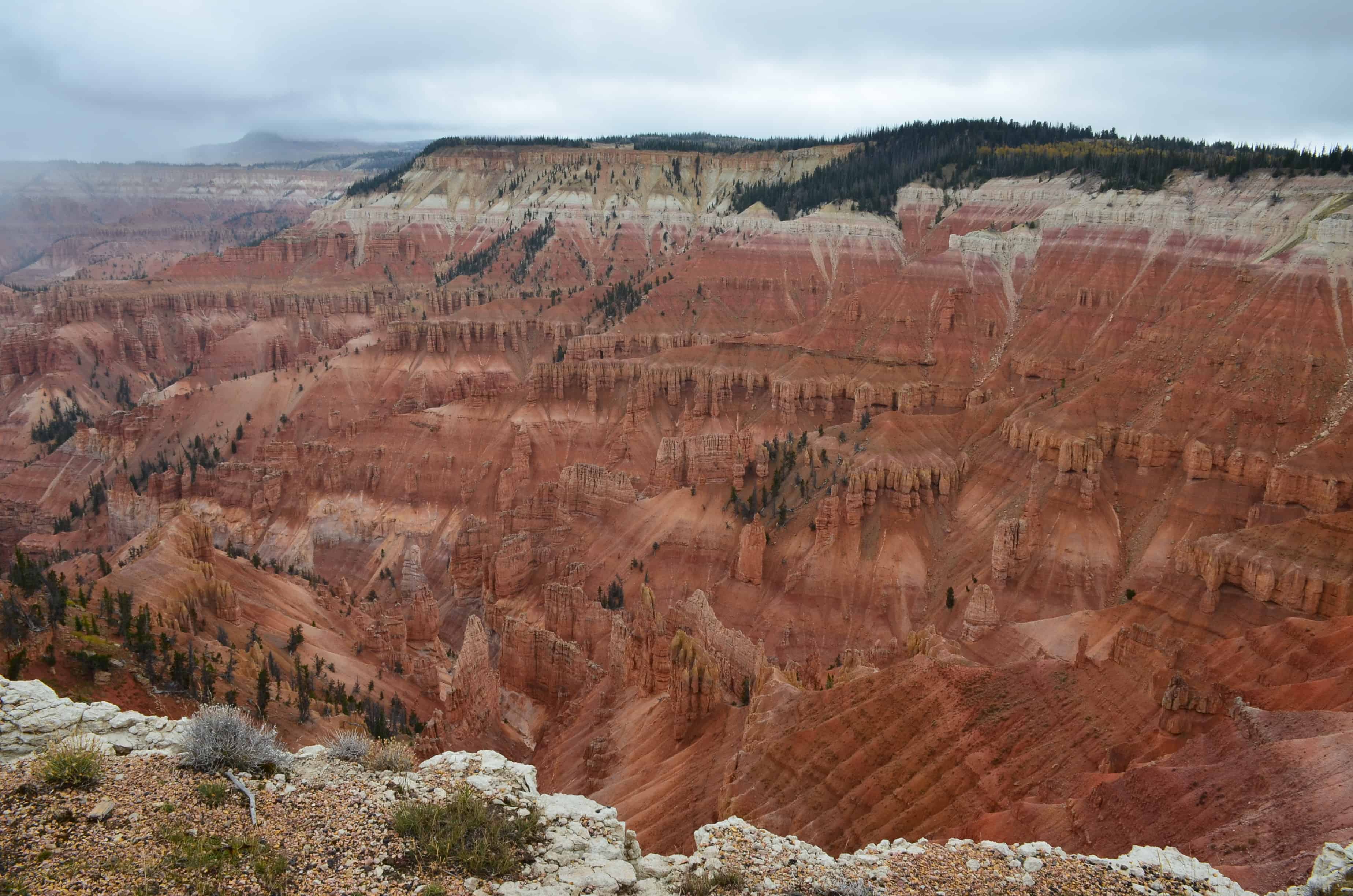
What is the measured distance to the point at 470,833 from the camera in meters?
15.9

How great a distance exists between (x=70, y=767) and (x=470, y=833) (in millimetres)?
7085

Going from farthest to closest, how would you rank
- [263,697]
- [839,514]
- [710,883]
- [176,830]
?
[839,514] < [263,697] < [710,883] < [176,830]

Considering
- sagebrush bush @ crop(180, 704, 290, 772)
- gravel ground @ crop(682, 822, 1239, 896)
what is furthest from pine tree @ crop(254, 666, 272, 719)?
gravel ground @ crop(682, 822, 1239, 896)

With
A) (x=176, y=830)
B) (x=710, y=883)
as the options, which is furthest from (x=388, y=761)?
(x=710, y=883)

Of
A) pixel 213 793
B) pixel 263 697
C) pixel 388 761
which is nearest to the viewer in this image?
pixel 213 793

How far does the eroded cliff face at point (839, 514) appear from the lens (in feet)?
91.4

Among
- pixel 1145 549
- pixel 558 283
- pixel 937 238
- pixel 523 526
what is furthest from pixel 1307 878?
pixel 558 283

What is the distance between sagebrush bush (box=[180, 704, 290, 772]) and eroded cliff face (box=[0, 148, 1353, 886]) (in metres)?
15.9

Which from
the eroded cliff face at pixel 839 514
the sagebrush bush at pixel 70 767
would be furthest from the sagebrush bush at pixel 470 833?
the eroded cliff face at pixel 839 514

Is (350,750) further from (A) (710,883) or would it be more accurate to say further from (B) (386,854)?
(A) (710,883)

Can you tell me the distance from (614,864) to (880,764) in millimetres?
14304

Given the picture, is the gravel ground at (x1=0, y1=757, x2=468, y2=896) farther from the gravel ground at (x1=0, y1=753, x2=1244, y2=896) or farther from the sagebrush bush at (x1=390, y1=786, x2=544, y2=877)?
the sagebrush bush at (x1=390, y1=786, x2=544, y2=877)

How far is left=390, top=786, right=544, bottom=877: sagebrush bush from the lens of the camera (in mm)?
15195

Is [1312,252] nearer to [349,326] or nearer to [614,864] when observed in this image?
[614,864]
